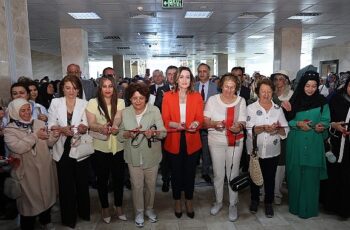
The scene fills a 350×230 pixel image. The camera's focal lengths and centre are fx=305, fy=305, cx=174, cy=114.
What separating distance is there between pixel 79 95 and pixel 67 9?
5513 millimetres

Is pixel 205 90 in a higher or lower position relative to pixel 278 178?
higher

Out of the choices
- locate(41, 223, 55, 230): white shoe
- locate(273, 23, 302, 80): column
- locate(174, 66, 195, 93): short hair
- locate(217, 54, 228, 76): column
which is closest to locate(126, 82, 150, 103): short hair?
locate(174, 66, 195, 93): short hair

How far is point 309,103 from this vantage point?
11.9 ft

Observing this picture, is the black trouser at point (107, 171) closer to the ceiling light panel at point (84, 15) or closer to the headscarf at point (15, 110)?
the headscarf at point (15, 110)

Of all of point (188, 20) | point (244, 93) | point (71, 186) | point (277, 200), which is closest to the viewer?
point (71, 186)

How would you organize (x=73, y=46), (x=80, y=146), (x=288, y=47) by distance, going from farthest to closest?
(x=288, y=47) → (x=73, y=46) → (x=80, y=146)

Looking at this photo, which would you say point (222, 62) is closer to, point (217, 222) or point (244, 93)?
point (244, 93)

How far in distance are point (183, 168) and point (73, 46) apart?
933cm

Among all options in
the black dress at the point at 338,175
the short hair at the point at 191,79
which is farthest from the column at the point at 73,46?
the black dress at the point at 338,175

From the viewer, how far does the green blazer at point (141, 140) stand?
3426mm

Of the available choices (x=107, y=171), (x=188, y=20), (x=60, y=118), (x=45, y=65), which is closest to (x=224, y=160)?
(x=107, y=171)

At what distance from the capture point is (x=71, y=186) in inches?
138

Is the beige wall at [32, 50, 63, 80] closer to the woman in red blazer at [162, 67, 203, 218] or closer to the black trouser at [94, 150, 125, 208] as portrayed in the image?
the black trouser at [94, 150, 125, 208]

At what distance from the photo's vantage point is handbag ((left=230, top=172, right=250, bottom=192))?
140 inches
